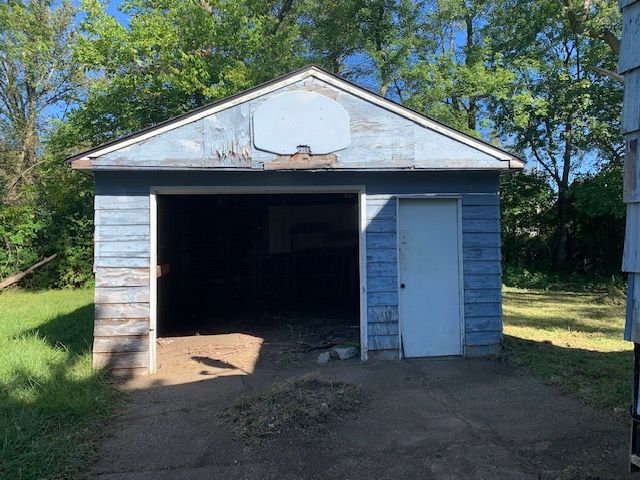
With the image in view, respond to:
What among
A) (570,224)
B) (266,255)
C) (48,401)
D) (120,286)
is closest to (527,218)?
(570,224)

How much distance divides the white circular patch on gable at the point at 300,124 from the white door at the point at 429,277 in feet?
4.39

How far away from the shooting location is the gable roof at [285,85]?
20.6 feet

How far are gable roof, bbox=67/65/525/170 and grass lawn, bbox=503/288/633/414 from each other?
266 centimetres

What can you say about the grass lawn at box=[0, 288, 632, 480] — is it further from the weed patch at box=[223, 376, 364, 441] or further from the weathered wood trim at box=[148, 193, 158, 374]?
the weed patch at box=[223, 376, 364, 441]

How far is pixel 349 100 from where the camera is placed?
6.71 meters

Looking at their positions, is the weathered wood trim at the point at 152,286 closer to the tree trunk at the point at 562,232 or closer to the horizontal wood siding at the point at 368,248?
the horizontal wood siding at the point at 368,248

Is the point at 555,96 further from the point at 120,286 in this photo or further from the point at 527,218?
the point at 120,286

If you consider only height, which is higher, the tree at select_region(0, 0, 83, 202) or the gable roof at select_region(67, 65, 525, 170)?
the tree at select_region(0, 0, 83, 202)

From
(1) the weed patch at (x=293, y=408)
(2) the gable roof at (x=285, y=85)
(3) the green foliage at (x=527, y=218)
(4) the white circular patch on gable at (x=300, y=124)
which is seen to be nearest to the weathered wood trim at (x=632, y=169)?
(1) the weed patch at (x=293, y=408)

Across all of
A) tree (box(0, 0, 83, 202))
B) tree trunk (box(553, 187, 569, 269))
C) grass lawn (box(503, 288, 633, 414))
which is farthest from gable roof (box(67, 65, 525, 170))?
tree (box(0, 0, 83, 202))

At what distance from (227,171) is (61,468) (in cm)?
393

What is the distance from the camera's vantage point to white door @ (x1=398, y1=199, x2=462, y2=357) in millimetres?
6977

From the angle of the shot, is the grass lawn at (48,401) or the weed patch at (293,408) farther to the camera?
the weed patch at (293,408)

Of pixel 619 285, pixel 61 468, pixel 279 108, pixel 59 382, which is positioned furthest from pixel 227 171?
pixel 619 285
